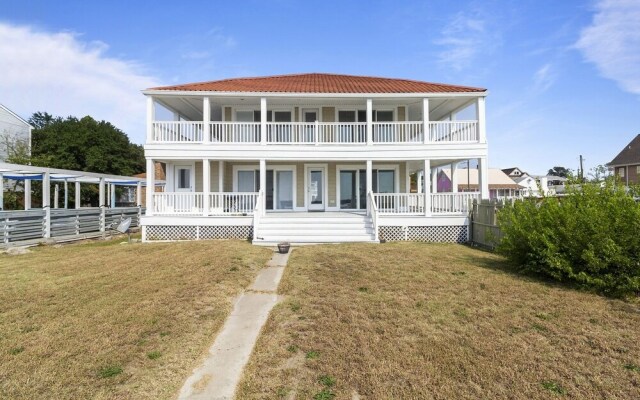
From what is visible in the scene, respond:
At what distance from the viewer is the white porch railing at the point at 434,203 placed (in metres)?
14.7

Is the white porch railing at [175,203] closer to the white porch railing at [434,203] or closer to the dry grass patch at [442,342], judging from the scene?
the white porch railing at [434,203]

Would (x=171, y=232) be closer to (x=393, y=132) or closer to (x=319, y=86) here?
(x=319, y=86)

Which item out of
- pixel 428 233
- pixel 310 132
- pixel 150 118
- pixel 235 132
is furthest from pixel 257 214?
pixel 428 233

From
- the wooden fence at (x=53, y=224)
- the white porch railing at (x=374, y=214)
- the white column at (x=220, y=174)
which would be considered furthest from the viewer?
the white column at (x=220, y=174)

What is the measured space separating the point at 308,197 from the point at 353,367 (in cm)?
1391

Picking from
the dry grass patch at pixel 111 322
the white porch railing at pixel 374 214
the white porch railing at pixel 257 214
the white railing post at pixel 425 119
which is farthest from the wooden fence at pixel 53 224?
the white railing post at pixel 425 119

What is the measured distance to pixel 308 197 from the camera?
17609 mm

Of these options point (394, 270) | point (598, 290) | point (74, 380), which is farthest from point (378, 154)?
point (74, 380)

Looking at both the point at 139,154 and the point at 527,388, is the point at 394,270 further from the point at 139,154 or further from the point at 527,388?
the point at 139,154

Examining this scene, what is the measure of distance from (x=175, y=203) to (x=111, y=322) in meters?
10.4

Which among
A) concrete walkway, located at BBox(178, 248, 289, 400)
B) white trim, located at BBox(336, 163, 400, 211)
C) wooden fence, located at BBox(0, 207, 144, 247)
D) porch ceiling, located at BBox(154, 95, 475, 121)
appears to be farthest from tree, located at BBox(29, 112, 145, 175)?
concrete walkway, located at BBox(178, 248, 289, 400)

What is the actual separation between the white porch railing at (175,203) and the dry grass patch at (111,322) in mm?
4979

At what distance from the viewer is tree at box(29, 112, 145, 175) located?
39562mm

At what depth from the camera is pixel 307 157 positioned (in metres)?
15.2
